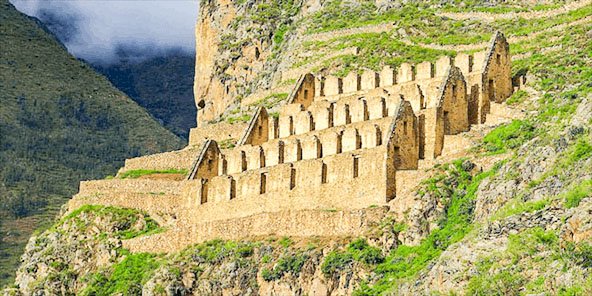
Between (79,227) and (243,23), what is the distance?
114 ft

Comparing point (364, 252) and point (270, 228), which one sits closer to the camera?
point (364, 252)

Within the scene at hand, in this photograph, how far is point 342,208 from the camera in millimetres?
74125

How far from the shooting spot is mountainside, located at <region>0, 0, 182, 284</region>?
5246 inches

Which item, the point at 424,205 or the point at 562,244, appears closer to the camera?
the point at 562,244

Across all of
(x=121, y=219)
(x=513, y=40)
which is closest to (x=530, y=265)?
(x=121, y=219)

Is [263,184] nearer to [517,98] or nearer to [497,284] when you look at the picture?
[517,98]

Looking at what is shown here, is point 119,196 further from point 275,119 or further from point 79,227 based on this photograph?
point 275,119

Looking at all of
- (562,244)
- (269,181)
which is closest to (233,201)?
(269,181)

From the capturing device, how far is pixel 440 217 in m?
68.6

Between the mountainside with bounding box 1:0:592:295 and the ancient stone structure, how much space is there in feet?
3.78

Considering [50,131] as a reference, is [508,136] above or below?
below

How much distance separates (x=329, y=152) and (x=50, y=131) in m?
79.0

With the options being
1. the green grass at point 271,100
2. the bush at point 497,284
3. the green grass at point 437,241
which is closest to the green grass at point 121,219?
the green grass at point 271,100

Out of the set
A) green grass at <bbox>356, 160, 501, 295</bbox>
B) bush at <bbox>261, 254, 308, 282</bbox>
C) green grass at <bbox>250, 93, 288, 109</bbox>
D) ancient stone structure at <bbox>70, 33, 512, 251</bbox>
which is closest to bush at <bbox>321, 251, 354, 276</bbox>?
bush at <bbox>261, 254, 308, 282</bbox>
